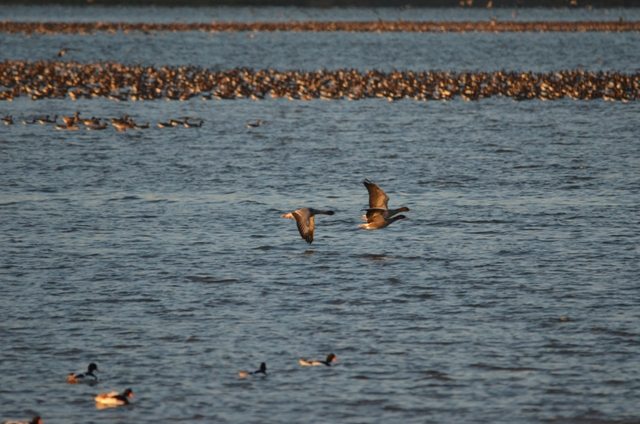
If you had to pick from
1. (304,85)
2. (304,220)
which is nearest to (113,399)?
(304,220)

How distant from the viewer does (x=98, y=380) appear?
1569cm

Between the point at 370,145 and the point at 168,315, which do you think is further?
the point at 370,145

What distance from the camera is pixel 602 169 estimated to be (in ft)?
111

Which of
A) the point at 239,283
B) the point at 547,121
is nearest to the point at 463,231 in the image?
the point at 239,283

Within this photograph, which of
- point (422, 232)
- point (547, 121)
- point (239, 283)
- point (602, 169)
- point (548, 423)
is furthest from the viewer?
point (547, 121)

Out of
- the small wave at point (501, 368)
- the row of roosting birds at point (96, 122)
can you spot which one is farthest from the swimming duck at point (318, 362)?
the row of roosting birds at point (96, 122)

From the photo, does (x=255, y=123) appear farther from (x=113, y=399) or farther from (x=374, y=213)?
(x=113, y=399)

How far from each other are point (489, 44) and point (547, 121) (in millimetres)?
67327

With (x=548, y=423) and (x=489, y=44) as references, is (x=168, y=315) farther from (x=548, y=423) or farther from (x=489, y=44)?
(x=489, y=44)

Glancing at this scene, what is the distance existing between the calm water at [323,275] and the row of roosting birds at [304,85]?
1104 centimetres

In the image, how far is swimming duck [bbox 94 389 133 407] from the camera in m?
14.6

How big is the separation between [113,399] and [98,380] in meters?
1.11

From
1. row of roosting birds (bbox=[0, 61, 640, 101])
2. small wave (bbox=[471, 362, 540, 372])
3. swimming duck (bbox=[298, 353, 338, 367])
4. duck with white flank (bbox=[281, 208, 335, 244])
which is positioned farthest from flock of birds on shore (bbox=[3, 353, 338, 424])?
row of roosting birds (bbox=[0, 61, 640, 101])

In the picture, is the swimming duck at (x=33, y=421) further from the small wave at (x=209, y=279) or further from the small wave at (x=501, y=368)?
the small wave at (x=209, y=279)
